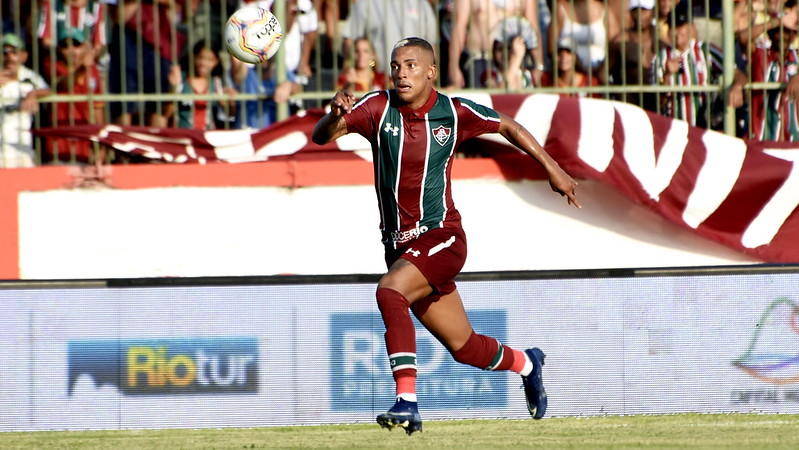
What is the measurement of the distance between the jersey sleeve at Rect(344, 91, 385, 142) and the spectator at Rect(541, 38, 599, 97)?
4468 millimetres

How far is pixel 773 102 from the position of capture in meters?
10.8

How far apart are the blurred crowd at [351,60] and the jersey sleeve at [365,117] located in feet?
13.3

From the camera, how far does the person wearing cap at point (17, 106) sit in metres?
10.2

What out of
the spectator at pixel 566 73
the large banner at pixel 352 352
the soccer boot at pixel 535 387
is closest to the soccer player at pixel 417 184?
the soccer boot at pixel 535 387

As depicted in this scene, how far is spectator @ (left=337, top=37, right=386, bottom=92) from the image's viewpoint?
10531 mm

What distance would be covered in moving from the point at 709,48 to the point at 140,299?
18.7ft

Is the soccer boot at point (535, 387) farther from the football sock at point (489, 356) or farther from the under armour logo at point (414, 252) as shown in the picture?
the under armour logo at point (414, 252)

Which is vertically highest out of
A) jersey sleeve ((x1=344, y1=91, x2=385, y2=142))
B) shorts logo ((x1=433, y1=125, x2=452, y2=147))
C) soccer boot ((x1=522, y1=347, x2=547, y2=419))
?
jersey sleeve ((x1=344, y1=91, x2=385, y2=142))

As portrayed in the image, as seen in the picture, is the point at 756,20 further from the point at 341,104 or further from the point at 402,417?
the point at 402,417

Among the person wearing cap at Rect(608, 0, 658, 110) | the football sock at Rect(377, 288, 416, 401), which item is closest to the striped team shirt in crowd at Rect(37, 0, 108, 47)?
the person wearing cap at Rect(608, 0, 658, 110)

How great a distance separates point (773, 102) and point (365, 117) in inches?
223

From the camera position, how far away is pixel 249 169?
33.9ft

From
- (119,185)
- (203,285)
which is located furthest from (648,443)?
(119,185)

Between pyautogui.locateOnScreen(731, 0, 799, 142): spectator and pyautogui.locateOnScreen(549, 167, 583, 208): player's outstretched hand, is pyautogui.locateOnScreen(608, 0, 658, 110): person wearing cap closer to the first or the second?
pyautogui.locateOnScreen(731, 0, 799, 142): spectator
